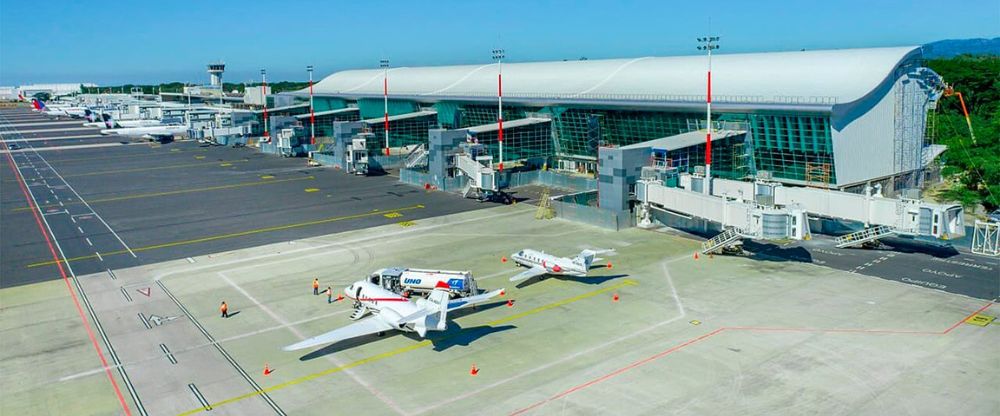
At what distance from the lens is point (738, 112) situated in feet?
284

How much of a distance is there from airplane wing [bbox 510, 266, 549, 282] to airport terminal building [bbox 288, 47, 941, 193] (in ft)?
104

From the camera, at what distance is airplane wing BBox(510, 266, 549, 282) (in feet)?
174

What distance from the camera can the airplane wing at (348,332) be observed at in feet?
130

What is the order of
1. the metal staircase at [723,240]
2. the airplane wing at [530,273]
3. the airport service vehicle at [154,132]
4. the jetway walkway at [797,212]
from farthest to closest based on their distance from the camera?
→ 1. the airport service vehicle at [154,132]
2. the metal staircase at [723,240]
3. the jetway walkway at [797,212]
4. the airplane wing at [530,273]

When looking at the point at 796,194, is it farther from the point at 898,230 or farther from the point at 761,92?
the point at 761,92

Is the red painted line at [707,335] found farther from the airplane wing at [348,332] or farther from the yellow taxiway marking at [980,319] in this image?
the airplane wing at [348,332]

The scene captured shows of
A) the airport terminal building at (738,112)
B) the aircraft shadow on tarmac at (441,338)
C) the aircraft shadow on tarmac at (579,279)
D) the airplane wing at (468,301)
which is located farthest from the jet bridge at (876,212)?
the aircraft shadow on tarmac at (441,338)

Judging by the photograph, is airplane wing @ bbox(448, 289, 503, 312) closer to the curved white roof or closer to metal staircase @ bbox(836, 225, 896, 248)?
metal staircase @ bbox(836, 225, 896, 248)

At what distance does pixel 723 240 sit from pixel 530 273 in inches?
758

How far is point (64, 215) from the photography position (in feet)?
280

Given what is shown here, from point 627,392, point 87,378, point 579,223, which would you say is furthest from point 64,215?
point 627,392

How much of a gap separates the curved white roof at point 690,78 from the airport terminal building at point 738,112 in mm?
219

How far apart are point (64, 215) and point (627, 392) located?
254 feet

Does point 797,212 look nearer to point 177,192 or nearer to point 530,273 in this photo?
point 530,273
